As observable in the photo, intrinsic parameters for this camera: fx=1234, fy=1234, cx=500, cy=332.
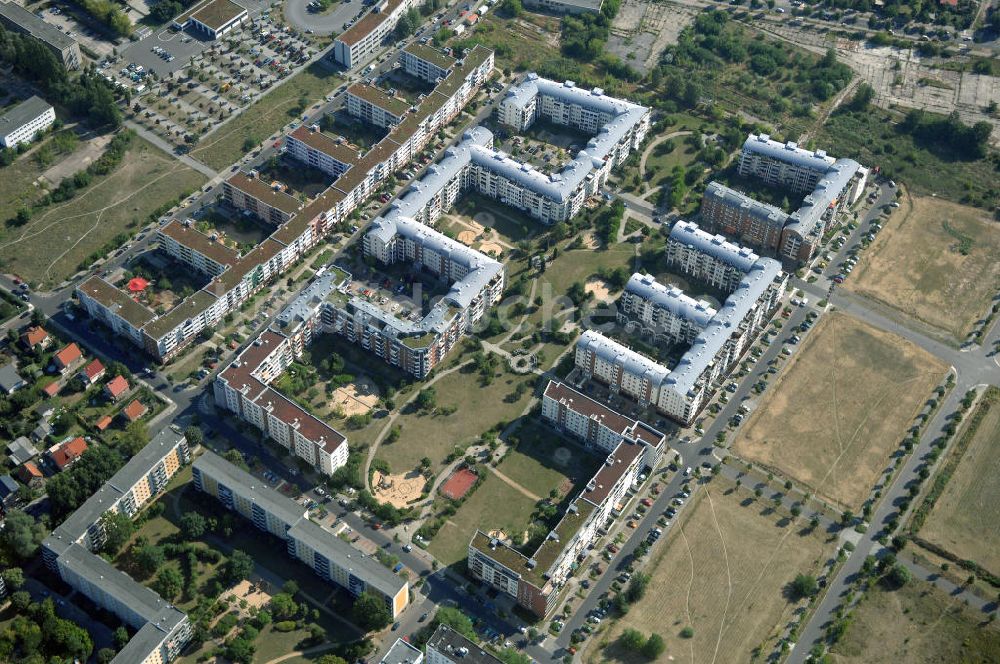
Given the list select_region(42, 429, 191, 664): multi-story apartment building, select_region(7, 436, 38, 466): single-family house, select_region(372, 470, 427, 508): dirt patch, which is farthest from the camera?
select_region(7, 436, 38, 466): single-family house

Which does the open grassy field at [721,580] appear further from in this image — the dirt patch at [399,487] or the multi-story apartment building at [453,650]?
the dirt patch at [399,487]

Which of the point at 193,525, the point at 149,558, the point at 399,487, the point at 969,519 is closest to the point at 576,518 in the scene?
the point at 399,487

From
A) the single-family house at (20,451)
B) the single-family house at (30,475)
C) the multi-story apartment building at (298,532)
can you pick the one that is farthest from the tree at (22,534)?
the multi-story apartment building at (298,532)

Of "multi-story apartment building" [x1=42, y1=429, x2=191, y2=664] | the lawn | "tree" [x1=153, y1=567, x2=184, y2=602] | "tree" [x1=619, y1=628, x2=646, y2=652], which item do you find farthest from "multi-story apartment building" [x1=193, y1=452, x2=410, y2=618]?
"tree" [x1=619, y1=628, x2=646, y2=652]

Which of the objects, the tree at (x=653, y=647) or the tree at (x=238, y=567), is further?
the tree at (x=238, y=567)

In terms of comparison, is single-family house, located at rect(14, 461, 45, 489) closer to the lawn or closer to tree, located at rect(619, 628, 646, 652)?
the lawn

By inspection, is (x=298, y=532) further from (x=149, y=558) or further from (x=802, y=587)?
(x=802, y=587)
